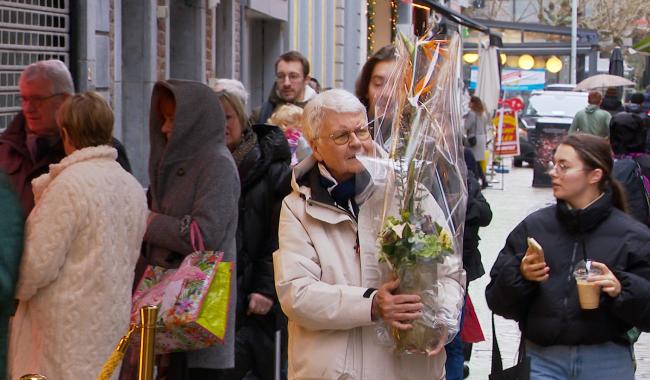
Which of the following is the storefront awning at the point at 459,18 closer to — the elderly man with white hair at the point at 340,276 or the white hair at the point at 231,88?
the white hair at the point at 231,88

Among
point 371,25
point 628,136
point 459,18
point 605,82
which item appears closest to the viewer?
point 628,136

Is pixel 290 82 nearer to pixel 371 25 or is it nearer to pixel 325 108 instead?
pixel 325 108

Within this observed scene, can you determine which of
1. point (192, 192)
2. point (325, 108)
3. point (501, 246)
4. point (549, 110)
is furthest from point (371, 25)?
point (325, 108)

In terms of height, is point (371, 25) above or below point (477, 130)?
above

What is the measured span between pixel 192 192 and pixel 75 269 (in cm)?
99

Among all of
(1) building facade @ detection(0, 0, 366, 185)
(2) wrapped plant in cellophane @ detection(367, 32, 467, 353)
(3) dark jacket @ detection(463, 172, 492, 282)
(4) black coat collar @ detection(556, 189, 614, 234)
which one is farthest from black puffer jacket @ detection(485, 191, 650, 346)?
(1) building facade @ detection(0, 0, 366, 185)

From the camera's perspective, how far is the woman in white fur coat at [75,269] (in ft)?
18.1

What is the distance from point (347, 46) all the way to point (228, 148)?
23.7 meters

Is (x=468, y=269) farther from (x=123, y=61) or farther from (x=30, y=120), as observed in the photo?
(x=123, y=61)

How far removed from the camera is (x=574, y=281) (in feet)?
19.0

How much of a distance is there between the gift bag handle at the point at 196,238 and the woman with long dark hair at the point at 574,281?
4.31ft

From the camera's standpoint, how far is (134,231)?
19.5 ft

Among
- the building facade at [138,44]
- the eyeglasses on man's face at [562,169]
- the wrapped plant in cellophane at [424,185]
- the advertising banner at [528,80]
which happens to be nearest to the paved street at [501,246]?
the eyeglasses on man's face at [562,169]

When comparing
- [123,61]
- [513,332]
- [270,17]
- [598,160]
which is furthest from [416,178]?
[270,17]
